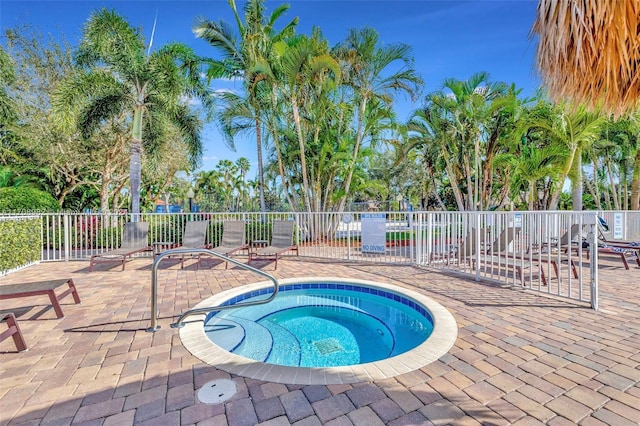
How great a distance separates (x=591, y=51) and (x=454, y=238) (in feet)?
15.4

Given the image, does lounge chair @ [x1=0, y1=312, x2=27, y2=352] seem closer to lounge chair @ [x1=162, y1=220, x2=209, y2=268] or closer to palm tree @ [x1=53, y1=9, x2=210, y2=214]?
lounge chair @ [x1=162, y1=220, x2=209, y2=268]

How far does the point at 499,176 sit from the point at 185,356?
719 inches

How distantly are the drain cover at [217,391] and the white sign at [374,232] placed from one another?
6.17m

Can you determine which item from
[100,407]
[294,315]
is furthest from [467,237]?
[100,407]

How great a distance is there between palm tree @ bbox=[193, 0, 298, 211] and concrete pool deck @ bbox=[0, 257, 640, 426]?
9.70 meters

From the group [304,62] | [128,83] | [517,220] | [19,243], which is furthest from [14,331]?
[128,83]

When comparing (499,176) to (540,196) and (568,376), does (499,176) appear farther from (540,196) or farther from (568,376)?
(568,376)

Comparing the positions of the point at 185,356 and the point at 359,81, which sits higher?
the point at 359,81

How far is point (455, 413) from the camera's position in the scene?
2.18 metres

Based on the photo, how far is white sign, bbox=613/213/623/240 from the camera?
10523 mm

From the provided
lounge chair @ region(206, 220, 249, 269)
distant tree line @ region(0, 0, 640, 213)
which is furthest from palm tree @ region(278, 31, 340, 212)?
lounge chair @ region(206, 220, 249, 269)

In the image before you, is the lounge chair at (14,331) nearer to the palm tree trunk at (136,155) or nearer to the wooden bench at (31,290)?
the wooden bench at (31,290)

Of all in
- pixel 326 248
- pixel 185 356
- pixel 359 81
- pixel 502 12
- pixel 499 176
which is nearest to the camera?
pixel 185 356

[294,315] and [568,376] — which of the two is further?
[294,315]
